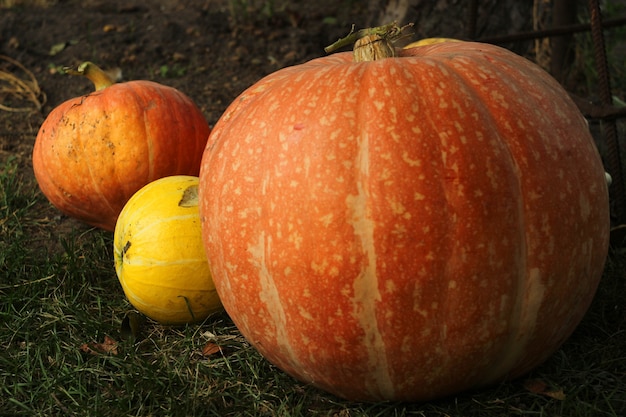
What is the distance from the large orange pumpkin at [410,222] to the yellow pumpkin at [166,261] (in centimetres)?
45

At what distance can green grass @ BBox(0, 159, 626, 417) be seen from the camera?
2.05 metres

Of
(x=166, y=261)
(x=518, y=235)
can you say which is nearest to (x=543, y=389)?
(x=518, y=235)

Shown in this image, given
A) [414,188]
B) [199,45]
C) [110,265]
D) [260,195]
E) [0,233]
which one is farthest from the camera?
[199,45]

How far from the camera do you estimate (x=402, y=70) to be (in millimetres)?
1907

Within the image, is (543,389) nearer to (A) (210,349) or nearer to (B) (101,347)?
(A) (210,349)

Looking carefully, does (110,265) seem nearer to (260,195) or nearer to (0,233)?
(0,233)

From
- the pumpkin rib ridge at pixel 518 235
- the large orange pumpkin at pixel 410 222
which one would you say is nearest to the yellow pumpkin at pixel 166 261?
the large orange pumpkin at pixel 410 222

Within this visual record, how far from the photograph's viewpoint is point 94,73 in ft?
10.2

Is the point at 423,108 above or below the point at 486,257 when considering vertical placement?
above

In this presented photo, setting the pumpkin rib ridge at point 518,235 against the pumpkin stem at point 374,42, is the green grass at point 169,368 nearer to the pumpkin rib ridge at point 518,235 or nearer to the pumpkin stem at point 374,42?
the pumpkin rib ridge at point 518,235

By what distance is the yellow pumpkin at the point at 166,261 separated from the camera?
242cm

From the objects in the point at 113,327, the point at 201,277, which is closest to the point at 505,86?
the point at 201,277

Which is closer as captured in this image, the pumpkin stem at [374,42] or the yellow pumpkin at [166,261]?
the pumpkin stem at [374,42]

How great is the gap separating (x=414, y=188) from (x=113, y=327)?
4.23 feet
